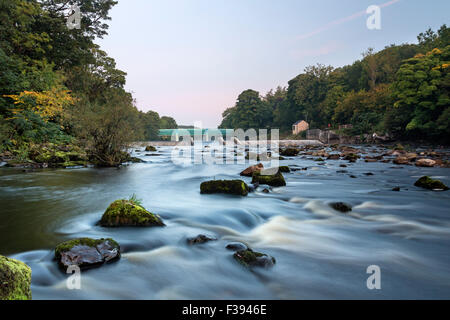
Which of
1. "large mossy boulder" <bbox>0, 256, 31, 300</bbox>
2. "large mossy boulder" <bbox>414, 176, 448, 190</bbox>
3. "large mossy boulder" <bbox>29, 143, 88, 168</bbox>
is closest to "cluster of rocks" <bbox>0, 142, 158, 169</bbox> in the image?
"large mossy boulder" <bbox>29, 143, 88, 168</bbox>

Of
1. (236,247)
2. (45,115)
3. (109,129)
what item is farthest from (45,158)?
(236,247)

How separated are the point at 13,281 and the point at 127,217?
2897mm

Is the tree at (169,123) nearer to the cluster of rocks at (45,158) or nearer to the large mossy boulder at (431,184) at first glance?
the cluster of rocks at (45,158)

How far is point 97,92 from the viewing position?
114ft

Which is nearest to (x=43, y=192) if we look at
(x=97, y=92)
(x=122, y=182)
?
(x=122, y=182)

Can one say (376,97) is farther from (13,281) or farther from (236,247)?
(13,281)

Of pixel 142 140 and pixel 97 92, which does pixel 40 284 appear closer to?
pixel 142 140

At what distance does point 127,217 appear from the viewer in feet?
15.8

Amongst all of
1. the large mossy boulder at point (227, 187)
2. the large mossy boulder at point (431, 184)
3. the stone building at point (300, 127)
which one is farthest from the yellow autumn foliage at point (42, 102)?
the stone building at point (300, 127)

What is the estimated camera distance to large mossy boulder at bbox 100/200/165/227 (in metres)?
4.80

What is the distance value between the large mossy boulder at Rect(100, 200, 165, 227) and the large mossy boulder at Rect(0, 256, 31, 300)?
2.65 metres

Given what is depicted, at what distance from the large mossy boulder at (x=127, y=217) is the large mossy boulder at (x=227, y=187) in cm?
304

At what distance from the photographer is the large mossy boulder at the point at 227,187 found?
7.73 metres
